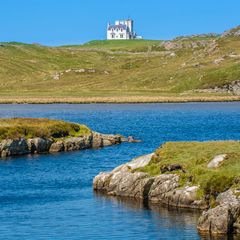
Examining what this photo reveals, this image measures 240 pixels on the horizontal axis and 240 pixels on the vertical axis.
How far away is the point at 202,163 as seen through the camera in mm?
67188

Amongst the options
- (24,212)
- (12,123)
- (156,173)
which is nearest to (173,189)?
(156,173)

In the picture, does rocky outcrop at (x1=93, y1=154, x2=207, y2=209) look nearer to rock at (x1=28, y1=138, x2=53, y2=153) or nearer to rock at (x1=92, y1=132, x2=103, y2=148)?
rock at (x1=28, y1=138, x2=53, y2=153)

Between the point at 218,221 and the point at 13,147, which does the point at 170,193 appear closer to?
the point at 218,221

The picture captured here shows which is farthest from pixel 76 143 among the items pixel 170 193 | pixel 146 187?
pixel 170 193

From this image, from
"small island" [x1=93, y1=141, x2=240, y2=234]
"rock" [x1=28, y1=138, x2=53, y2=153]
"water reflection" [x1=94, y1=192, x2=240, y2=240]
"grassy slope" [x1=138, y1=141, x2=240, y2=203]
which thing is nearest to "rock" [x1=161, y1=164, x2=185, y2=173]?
"small island" [x1=93, y1=141, x2=240, y2=234]

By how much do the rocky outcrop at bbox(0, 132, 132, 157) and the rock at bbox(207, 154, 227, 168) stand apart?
47.7 metres

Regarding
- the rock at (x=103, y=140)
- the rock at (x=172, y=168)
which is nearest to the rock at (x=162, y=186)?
the rock at (x=172, y=168)

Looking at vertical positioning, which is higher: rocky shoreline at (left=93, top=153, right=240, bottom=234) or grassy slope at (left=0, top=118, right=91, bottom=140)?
grassy slope at (left=0, top=118, right=91, bottom=140)

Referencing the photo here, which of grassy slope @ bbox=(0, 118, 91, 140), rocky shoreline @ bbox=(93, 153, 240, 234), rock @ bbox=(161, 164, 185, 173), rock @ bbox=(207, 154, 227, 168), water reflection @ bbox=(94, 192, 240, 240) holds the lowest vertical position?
water reflection @ bbox=(94, 192, 240, 240)

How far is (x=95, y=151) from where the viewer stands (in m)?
113

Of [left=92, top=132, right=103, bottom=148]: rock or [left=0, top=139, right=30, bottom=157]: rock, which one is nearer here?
[left=0, top=139, right=30, bottom=157]: rock

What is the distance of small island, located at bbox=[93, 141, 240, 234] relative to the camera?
54.3 meters

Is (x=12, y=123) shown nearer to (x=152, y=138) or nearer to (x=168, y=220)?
(x=152, y=138)

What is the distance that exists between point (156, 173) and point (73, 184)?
14.3 metres
